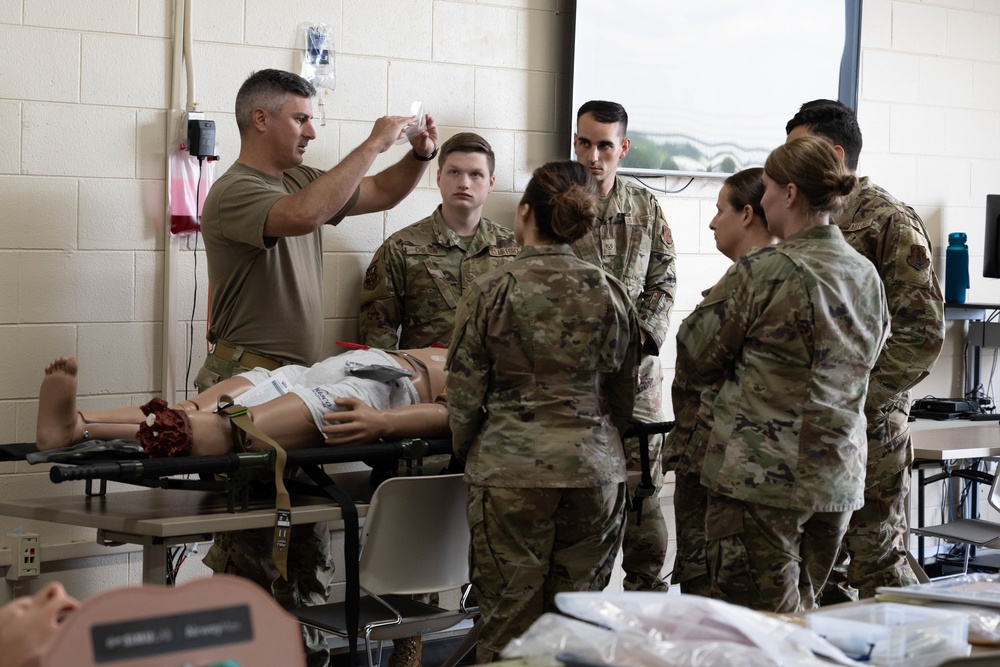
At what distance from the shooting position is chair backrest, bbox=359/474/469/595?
2.47 meters

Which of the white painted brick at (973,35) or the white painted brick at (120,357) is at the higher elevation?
the white painted brick at (973,35)

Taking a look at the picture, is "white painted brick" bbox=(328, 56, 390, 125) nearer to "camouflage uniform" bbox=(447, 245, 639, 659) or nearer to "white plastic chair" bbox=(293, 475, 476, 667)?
"camouflage uniform" bbox=(447, 245, 639, 659)

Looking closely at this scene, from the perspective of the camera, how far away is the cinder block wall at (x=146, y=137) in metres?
3.16

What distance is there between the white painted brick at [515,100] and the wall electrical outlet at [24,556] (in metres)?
2.08

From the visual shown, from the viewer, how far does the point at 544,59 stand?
3.98 m

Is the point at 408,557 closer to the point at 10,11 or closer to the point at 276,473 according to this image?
the point at 276,473

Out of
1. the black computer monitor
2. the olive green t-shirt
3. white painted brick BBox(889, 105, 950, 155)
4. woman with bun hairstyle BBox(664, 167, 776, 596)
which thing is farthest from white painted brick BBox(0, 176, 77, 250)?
the black computer monitor

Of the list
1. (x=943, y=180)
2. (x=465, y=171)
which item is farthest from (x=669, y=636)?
(x=943, y=180)

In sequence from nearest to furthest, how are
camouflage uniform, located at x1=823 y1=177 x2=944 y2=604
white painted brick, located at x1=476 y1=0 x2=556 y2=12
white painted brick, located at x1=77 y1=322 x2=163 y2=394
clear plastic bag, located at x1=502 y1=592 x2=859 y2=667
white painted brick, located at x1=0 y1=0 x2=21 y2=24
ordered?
clear plastic bag, located at x1=502 y1=592 x2=859 y2=667
camouflage uniform, located at x1=823 y1=177 x2=944 y2=604
white painted brick, located at x1=0 y1=0 x2=21 y2=24
white painted brick, located at x1=77 y1=322 x2=163 y2=394
white painted brick, located at x1=476 y1=0 x2=556 y2=12

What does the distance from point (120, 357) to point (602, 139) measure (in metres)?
1.78

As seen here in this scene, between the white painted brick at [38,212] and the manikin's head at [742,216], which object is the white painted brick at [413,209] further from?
the manikin's head at [742,216]

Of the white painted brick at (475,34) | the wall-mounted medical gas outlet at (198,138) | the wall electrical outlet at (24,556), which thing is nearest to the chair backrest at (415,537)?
the wall electrical outlet at (24,556)

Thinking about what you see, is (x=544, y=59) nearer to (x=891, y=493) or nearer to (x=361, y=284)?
(x=361, y=284)

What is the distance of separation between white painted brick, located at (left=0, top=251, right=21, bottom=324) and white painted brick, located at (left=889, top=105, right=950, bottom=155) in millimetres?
3614
